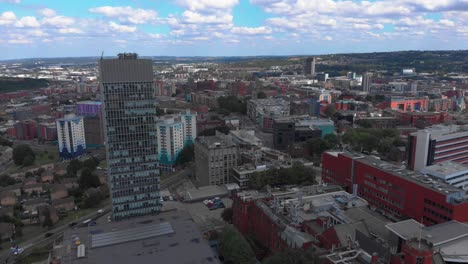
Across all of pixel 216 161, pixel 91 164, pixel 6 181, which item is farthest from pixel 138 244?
pixel 6 181

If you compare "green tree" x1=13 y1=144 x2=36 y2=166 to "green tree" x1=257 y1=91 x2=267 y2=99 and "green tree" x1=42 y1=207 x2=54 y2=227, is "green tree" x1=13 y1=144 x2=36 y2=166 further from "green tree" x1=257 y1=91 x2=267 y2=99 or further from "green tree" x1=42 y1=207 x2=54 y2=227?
"green tree" x1=257 y1=91 x2=267 y2=99

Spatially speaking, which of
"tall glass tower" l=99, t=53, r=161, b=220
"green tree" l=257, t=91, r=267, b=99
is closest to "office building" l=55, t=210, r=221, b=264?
"tall glass tower" l=99, t=53, r=161, b=220

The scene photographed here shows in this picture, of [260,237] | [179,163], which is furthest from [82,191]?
[260,237]

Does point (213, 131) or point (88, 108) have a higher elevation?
point (88, 108)

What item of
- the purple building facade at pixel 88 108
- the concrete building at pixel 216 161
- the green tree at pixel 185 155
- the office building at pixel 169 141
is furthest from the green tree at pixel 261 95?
the concrete building at pixel 216 161

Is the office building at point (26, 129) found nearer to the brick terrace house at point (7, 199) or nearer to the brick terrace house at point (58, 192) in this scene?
the brick terrace house at point (58, 192)

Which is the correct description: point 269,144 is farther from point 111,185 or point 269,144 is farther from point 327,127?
point 111,185

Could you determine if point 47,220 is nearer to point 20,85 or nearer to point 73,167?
point 73,167
